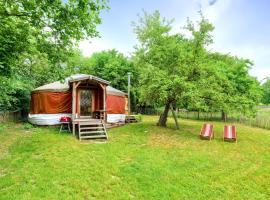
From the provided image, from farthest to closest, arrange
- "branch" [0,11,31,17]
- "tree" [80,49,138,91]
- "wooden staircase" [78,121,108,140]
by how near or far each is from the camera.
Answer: "tree" [80,49,138,91]
"wooden staircase" [78,121,108,140]
"branch" [0,11,31,17]

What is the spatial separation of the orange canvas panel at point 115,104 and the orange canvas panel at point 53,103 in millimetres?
2339

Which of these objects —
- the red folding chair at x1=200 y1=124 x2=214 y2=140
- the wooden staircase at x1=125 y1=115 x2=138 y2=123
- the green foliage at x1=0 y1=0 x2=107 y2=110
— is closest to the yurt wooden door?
the wooden staircase at x1=125 y1=115 x2=138 y2=123

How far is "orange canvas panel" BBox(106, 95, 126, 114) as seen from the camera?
12262 mm

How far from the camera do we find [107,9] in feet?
17.0

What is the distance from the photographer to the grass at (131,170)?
13.0 feet

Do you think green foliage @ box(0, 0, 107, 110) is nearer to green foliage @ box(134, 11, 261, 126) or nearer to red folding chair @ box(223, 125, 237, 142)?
green foliage @ box(134, 11, 261, 126)

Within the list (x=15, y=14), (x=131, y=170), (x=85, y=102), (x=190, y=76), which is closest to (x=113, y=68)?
(x=85, y=102)

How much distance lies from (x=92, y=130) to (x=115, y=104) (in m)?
3.68

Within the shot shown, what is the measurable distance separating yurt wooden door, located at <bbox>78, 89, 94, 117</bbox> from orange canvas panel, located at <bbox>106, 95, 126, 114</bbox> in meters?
1.03

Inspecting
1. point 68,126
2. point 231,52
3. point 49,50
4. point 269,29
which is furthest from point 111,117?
point 231,52

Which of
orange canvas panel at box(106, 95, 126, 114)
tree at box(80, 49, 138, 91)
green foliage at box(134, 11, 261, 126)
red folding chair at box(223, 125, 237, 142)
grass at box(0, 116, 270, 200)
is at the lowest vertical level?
grass at box(0, 116, 270, 200)

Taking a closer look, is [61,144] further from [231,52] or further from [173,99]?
[231,52]

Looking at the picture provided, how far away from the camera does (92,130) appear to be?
9.38 m

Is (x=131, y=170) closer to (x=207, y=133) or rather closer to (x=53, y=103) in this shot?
(x=207, y=133)
